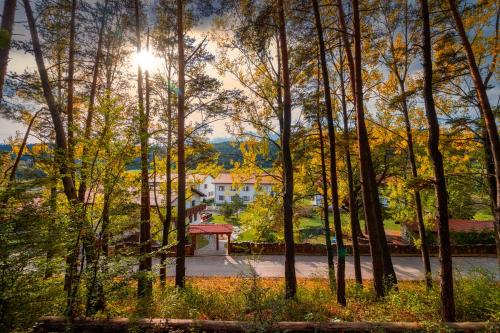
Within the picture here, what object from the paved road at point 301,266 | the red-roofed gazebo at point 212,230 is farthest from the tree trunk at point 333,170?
the red-roofed gazebo at point 212,230

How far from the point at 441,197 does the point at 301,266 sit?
1353 cm

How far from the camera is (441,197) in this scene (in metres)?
5.51

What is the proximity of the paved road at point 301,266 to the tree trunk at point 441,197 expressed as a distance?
32.5 feet

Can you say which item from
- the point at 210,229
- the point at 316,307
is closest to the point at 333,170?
the point at 316,307

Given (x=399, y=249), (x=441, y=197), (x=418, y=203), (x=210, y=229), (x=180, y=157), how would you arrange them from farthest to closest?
(x=210, y=229), (x=399, y=249), (x=418, y=203), (x=180, y=157), (x=441, y=197)

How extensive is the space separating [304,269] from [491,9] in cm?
1537

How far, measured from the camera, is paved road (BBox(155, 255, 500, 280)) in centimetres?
1587

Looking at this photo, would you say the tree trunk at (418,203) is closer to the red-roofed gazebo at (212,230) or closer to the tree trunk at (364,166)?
the tree trunk at (364,166)

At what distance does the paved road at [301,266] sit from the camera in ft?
52.1

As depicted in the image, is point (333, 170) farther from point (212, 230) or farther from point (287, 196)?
point (212, 230)

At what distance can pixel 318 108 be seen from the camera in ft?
32.6

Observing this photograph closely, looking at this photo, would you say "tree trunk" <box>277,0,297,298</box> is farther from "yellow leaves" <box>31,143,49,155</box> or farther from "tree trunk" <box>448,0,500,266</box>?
"yellow leaves" <box>31,143,49,155</box>

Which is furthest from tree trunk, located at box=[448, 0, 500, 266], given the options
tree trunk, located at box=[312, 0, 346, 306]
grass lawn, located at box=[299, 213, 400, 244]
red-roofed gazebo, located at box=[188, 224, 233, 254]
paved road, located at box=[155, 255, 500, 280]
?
grass lawn, located at box=[299, 213, 400, 244]

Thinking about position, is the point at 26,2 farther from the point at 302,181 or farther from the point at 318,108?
the point at 302,181
